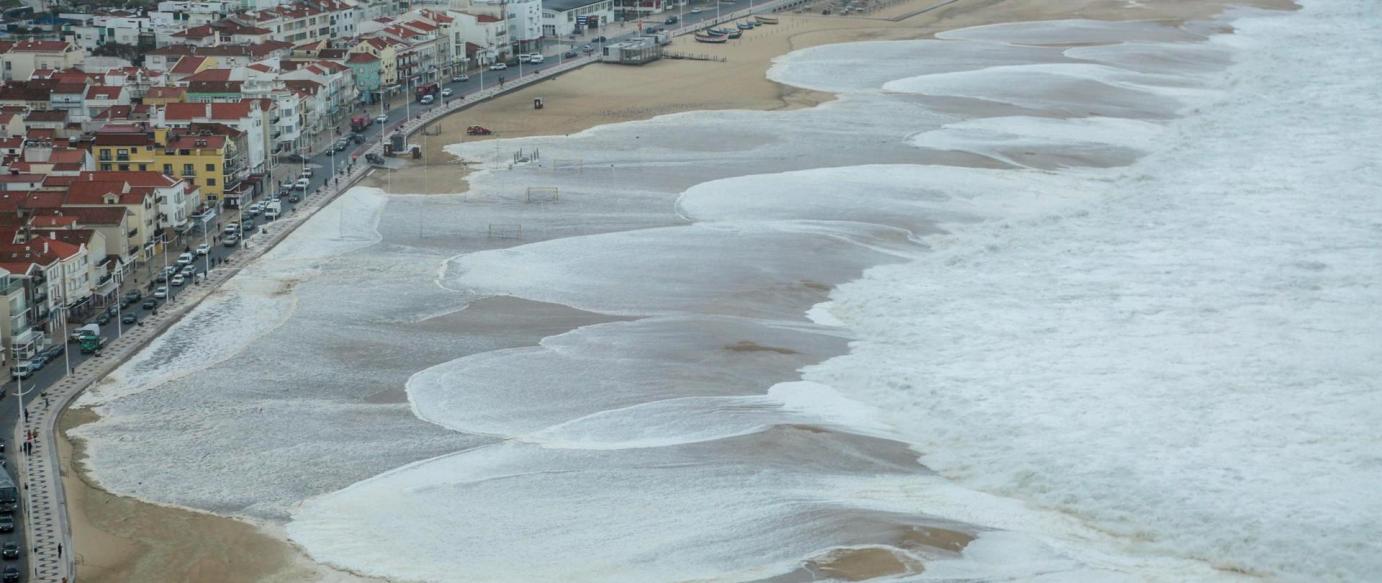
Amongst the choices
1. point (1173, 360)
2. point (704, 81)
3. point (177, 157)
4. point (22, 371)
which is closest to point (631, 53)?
point (704, 81)

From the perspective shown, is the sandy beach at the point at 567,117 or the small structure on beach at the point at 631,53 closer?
the sandy beach at the point at 567,117

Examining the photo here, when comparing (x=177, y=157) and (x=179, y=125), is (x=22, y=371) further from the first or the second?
A: (x=179, y=125)

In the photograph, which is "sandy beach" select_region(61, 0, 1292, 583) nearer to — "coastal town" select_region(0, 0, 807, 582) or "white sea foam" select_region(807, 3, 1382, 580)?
"coastal town" select_region(0, 0, 807, 582)

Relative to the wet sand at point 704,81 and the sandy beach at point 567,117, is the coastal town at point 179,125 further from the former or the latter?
the wet sand at point 704,81

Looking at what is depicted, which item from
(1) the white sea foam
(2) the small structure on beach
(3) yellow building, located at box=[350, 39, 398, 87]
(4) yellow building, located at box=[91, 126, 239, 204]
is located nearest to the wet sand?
(2) the small structure on beach

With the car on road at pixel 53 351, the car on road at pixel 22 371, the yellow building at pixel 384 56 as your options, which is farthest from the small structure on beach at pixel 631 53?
the car on road at pixel 22 371

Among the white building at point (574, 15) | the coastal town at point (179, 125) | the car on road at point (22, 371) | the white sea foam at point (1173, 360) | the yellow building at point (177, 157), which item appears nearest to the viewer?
the white sea foam at point (1173, 360)
